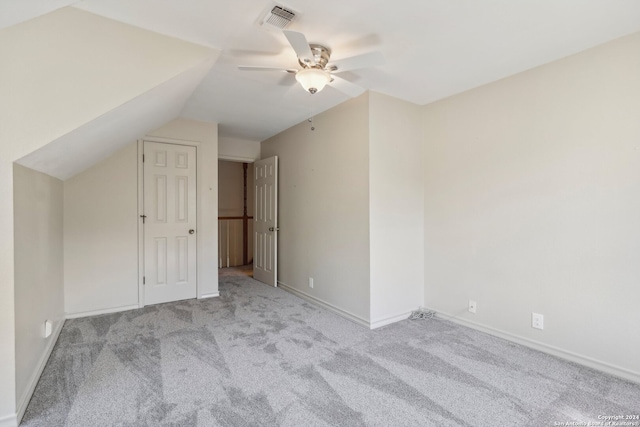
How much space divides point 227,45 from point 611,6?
242 cm

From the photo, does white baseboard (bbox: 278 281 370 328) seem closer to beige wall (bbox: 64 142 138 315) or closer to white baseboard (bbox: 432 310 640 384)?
white baseboard (bbox: 432 310 640 384)

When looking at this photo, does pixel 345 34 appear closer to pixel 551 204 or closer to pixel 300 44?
pixel 300 44

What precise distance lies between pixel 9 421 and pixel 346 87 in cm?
329

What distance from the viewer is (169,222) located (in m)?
3.83

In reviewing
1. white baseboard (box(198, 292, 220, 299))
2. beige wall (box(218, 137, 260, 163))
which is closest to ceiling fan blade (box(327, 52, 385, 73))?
beige wall (box(218, 137, 260, 163))

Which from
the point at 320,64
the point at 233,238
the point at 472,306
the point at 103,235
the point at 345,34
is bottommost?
the point at 472,306

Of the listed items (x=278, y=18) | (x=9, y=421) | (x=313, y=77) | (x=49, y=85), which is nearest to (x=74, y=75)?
(x=49, y=85)

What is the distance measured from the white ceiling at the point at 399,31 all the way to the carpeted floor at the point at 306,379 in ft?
7.19

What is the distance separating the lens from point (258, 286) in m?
4.55

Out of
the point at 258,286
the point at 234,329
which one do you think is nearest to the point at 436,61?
the point at 234,329

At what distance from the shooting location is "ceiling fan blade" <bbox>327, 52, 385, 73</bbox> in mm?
1989

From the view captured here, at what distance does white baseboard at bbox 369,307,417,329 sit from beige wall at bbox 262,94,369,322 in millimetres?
89

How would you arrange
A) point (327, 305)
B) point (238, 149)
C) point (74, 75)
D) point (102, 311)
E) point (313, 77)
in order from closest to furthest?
point (74, 75) → point (313, 77) → point (102, 311) → point (327, 305) → point (238, 149)

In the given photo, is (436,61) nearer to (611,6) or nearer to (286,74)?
(611,6)
